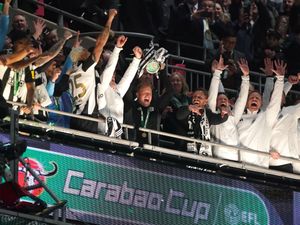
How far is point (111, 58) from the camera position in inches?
961

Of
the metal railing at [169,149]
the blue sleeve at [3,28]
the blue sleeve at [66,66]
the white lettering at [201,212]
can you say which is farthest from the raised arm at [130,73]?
the blue sleeve at [3,28]

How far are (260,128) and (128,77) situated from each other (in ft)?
6.34

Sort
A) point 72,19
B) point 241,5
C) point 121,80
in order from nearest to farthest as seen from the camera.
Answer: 1. point 121,80
2. point 72,19
3. point 241,5

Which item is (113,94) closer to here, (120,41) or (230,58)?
(120,41)

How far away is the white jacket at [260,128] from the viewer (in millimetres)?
25266

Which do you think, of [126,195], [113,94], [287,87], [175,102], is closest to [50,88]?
[113,94]

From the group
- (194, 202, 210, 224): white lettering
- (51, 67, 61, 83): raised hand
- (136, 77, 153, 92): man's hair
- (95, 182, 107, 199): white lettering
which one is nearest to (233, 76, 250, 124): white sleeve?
(136, 77, 153, 92): man's hair

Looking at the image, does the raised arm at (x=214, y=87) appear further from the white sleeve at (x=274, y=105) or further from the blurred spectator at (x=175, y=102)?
the white sleeve at (x=274, y=105)

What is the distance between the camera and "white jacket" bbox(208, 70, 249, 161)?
82.1 feet

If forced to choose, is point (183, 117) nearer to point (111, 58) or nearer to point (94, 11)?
point (111, 58)

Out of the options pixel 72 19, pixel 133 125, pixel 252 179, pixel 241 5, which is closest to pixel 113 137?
pixel 133 125

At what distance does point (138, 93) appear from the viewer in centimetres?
2462

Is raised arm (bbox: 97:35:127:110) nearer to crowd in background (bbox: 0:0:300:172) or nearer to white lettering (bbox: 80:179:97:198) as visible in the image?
crowd in background (bbox: 0:0:300:172)

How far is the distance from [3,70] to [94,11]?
4.95 metres
